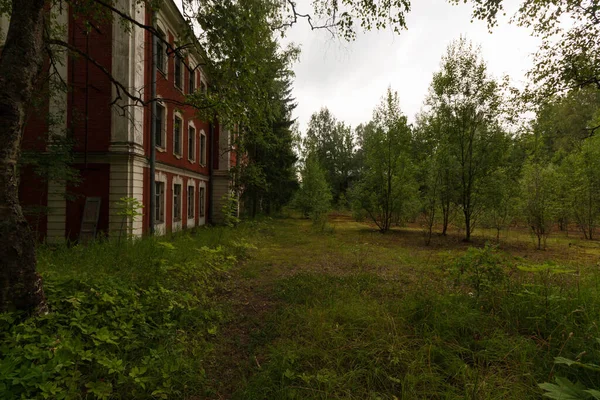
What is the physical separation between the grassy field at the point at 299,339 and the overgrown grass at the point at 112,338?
14 millimetres

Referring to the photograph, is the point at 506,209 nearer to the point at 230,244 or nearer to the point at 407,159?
the point at 407,159

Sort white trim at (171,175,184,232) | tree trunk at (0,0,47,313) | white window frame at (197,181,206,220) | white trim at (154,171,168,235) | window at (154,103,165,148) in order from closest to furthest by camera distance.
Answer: tree trunk at (0,0,47,313), white trim at (154,171,168,235), window at (154,103,165,148), white trim at (171,175,184,232), white window frame at (197,181,206,220)

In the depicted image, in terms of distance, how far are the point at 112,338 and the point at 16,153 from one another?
224 cm

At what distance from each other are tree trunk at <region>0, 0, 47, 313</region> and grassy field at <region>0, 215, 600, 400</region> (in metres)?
0.30

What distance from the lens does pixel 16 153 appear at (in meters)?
2.89

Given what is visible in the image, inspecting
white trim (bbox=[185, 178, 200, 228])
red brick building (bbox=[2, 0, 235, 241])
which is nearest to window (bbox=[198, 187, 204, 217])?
white trim (bbox=[185, 178, 200, 228])

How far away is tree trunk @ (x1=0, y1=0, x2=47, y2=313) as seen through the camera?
271cm

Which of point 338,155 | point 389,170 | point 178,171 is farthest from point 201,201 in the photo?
point 338,155

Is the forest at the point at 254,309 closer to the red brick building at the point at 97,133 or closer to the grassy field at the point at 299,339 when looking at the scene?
the grassy field at the point at 299,339

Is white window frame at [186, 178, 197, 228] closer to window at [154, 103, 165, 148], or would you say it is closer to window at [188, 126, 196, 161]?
window at [188, 126, 196, 161]

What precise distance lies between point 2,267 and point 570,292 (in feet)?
21.8

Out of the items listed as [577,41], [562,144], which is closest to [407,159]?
[577,41]

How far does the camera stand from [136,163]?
33.4 feet

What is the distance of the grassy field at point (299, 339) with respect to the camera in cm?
241
